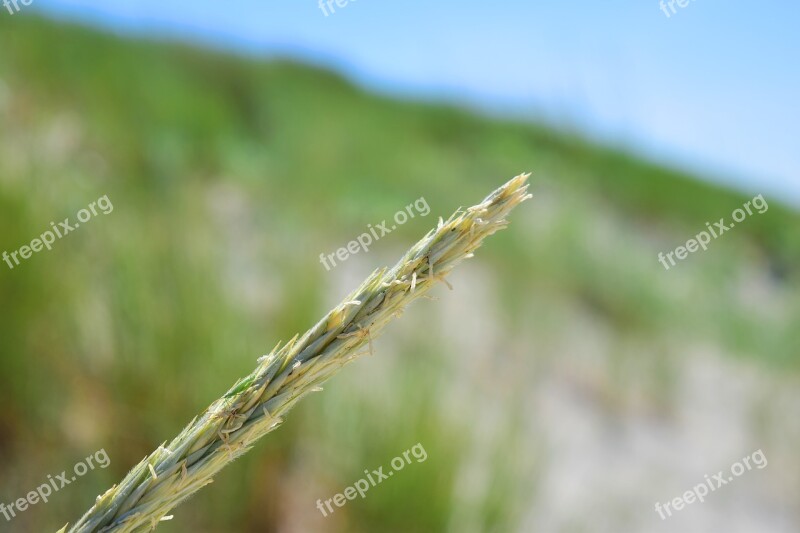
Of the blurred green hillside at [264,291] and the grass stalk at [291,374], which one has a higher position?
the blurred green hillside at [264,291]

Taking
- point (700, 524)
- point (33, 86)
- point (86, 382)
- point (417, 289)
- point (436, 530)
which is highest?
point (33, 86)

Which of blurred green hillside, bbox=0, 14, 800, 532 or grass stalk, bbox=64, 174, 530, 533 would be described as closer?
grass stalk, bbox=64, 174, 530, 533

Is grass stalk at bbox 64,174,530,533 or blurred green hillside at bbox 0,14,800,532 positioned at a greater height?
blurred green hillside at bbox 0,14,800,532

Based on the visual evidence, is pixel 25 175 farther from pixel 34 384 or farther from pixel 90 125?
pixel 90 125

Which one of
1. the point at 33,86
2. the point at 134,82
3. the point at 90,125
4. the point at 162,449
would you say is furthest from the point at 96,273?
the point at 134,82

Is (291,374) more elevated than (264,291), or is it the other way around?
(264,291)

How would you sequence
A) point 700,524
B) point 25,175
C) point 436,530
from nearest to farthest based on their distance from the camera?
point 436,530
point 25,175
point 700,524

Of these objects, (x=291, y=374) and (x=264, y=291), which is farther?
(x=264, y=291)

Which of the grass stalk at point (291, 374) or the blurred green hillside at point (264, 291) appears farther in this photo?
the blurred green hillside at point (264, 291)
